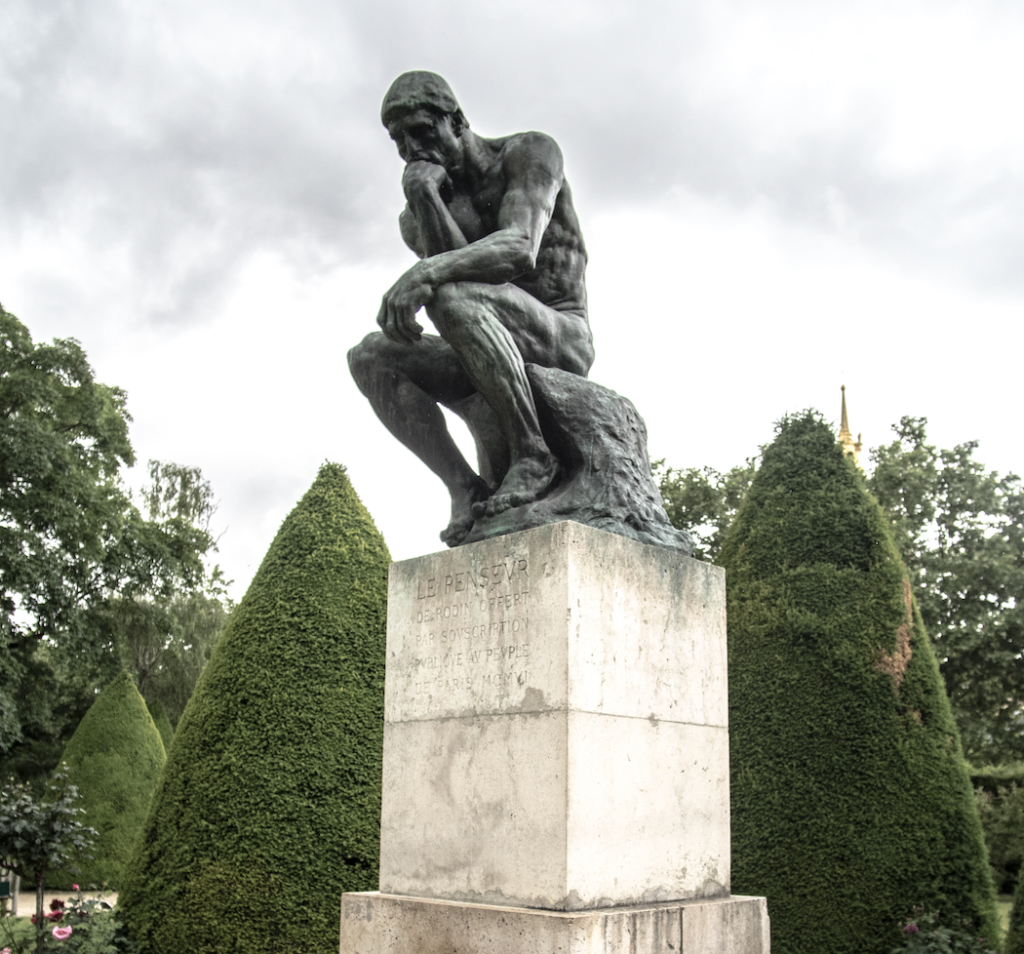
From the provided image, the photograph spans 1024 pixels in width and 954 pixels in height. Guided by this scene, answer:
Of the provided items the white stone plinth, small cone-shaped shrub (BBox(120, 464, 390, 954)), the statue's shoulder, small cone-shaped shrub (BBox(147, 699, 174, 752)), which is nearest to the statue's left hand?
the statue's shoulder

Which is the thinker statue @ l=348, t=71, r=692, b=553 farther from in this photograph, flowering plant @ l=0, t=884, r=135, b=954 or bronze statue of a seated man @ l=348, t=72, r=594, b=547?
flowering plant @ l=0, t=884, r=135, b=954

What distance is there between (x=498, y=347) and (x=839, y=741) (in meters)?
5.78

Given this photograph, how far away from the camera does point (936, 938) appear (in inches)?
305

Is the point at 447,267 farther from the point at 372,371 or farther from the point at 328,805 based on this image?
the point at 328,805

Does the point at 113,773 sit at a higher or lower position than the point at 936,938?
higher

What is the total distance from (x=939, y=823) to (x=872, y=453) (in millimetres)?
22253

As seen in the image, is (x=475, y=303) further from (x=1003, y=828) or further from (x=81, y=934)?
(x=1003, y=828)

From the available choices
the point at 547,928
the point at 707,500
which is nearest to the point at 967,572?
the point at 707,500

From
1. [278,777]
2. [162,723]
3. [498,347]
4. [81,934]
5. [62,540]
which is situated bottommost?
[81,934]

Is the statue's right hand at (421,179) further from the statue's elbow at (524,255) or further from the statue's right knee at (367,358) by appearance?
the statue's right knee at (367,358)

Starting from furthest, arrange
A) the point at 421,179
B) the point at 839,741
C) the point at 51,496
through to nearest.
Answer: the point at 51,496, the point at 839,741, the point at 421,179

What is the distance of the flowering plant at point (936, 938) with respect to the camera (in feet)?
25.3

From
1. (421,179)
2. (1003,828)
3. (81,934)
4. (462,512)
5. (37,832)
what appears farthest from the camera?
(1003,828)

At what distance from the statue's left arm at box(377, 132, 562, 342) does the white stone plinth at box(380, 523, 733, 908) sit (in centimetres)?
110
